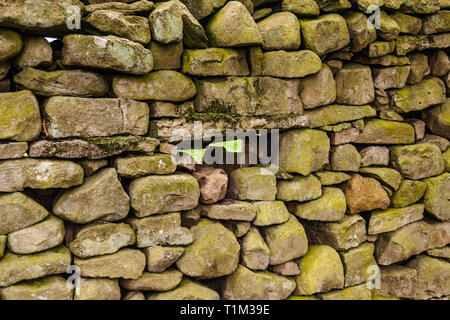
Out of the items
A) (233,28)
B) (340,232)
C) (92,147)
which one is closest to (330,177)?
(340,232)

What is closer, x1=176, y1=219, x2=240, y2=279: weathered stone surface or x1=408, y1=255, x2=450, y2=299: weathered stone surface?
x1=176, y1=219, x2=240, y2=279: weathered stone surface

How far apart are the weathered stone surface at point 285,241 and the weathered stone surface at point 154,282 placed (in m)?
0.93

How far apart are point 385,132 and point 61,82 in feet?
10.5

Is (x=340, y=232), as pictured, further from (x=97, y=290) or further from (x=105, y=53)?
(x=105, y=53)

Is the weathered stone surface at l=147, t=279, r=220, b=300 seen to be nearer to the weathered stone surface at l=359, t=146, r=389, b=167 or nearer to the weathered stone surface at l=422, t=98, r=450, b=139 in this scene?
the weathered stone surface at l=359, t=146, r=389, b=167

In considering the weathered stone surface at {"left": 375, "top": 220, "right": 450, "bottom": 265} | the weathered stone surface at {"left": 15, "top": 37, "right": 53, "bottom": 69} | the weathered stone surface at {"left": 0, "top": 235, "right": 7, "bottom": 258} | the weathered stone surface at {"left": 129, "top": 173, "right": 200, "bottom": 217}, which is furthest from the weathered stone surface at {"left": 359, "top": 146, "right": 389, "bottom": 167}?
the weathered stone surface at {"left": 0, "top": 235, "right": 7, "bottom": 258}

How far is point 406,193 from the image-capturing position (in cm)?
415

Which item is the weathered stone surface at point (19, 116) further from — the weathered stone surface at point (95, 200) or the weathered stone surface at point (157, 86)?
the weathered stone surface at point (157, 86)

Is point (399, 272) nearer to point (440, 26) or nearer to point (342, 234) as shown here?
point (342, 234)

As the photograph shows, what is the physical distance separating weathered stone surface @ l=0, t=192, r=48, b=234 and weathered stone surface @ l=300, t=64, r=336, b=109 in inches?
100

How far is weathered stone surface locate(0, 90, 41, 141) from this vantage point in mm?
2607

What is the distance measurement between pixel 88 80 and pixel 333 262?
280cm

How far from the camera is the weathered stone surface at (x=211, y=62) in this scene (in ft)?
10.5

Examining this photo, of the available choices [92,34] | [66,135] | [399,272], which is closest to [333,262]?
[399,272]
